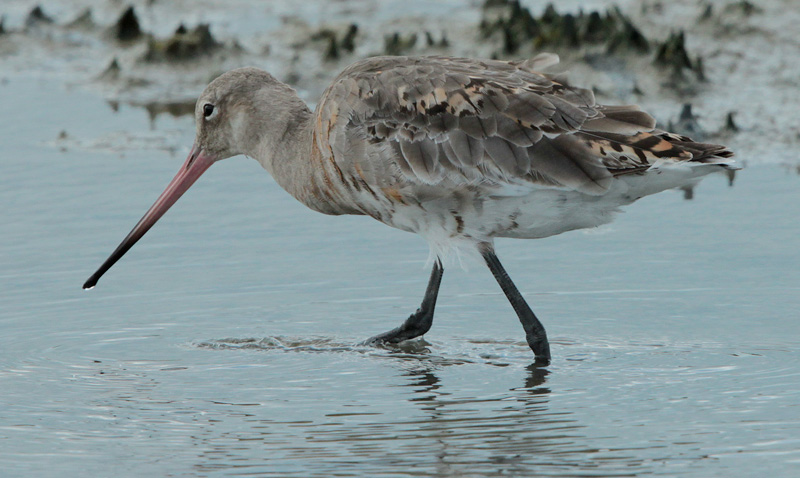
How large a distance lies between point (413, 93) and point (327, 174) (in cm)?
58

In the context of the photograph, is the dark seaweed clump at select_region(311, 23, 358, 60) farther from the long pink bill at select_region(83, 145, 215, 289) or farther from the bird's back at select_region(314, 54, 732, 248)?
the bird's back at select_region(314, 54, 732, 248)

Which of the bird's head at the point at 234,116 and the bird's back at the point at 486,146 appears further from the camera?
the bird's head at the point at 234,116

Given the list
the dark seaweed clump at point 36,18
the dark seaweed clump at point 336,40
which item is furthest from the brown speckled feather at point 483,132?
the dark seaweed clump at point 36,18

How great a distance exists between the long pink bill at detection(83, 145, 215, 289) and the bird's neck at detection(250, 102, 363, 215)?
→ 14.0 inches

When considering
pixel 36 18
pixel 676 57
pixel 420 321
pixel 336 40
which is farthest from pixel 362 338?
pixel 36 18

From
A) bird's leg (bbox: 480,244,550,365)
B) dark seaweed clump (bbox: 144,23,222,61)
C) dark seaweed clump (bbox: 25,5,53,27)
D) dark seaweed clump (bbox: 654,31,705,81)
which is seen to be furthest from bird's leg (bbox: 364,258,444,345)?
dark seaweed clump (bbox: 25,5,53,27)

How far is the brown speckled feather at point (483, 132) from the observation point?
6.05m

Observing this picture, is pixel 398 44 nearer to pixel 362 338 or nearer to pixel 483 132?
pixel 362 338

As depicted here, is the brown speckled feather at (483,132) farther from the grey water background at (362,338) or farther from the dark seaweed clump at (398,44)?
the dark seaweed clump at (398,44)

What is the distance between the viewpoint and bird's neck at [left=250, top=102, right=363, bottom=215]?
21.7ft

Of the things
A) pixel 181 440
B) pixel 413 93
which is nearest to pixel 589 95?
pixel 413 93

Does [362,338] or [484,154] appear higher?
[484,154]

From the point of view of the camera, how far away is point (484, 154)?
618cm

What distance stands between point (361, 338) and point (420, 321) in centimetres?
30
